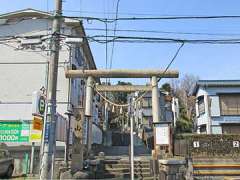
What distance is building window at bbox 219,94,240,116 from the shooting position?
2882 centimetres

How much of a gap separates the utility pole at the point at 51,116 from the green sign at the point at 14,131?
9270mm

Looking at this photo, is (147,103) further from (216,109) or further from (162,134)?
(162,134)

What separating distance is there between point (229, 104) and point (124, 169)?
700 inches

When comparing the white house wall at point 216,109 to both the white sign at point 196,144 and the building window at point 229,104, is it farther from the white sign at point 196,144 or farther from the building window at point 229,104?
the white sign at point 196,144

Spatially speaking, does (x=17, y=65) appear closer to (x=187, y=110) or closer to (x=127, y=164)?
(x=127, y=164)

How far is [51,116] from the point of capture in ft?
31.7

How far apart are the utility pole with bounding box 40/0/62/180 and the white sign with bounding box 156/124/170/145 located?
21.4 feet

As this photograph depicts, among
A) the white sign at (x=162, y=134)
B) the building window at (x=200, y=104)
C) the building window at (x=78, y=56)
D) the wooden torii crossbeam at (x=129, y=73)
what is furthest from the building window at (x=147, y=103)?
the white sign at (x=162, y=134)

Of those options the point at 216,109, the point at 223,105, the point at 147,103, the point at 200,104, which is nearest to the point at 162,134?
the point at 216,109

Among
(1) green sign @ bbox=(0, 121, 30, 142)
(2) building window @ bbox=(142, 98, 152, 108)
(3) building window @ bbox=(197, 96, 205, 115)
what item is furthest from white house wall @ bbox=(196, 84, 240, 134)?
(1) green sign @ bbox=(0, 121, 30, 142)

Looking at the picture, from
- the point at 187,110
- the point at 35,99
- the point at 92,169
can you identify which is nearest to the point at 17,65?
the point at 92,169

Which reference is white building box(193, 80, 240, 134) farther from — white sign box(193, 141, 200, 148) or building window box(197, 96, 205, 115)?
white sign box(193, 141, 200, 148)

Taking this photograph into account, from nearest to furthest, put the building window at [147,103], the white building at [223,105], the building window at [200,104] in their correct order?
the white building at [223,105]
the building window at [200,104]
the building window at [147,103]

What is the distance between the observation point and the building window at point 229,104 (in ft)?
94.5
